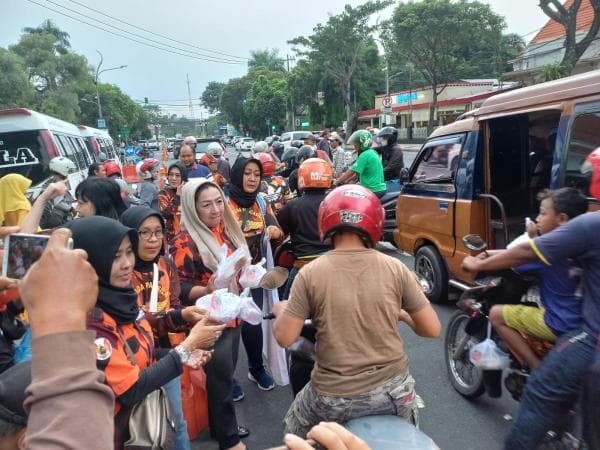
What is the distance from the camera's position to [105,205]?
11.1ft

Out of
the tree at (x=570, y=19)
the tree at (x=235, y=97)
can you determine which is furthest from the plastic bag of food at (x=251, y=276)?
the tree at (x=235, y=97)

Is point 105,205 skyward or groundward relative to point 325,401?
skyward

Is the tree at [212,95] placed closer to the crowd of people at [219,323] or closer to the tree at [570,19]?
the tree at [570,19]

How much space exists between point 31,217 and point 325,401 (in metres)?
2.57

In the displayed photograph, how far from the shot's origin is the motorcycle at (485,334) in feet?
8.87

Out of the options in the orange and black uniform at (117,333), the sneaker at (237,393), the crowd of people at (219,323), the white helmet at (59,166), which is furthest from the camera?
the white helmet at (59,166)

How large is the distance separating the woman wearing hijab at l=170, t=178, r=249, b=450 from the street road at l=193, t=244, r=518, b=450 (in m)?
0.19

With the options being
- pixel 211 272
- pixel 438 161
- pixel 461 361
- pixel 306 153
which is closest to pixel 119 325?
pixel 211 272

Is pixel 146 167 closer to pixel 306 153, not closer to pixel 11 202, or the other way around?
pixel 306 153

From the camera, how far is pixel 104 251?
1.70 meters

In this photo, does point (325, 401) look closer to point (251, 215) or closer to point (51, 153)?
point (251, 215)

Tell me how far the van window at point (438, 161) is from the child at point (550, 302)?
2089 millimetres

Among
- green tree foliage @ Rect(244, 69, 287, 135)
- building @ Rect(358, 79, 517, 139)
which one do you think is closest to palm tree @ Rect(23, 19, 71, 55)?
green tree foliage @ Rect(244, 69, 287, 135)

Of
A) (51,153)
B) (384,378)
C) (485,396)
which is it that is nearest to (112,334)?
(384,378)
